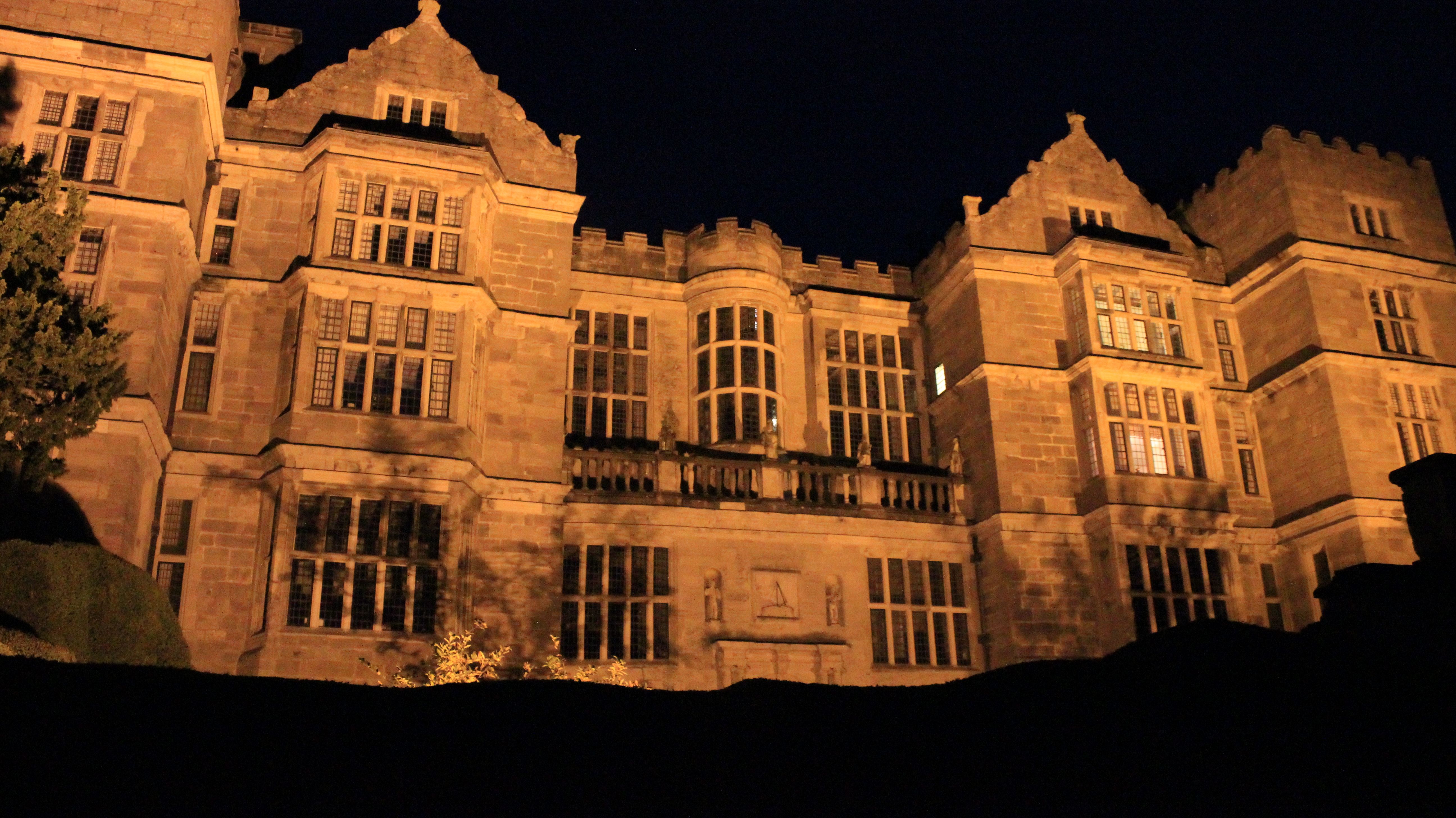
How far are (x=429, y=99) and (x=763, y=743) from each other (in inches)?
655

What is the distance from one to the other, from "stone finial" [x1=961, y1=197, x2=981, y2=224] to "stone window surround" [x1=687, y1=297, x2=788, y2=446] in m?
4.34

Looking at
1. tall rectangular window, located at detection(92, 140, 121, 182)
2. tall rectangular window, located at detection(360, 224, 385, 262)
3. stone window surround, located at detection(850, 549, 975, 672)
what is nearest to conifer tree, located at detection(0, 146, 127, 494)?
tall rectangular window, located at detection(92, 140, 121, 182)

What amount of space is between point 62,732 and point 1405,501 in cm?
1538

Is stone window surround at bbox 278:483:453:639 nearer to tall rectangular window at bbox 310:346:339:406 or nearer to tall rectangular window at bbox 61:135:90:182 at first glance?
tall rectangular window at bbox 310:346:339:406

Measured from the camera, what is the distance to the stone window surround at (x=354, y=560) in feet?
64.5

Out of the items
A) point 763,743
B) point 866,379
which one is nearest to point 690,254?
point 866,379

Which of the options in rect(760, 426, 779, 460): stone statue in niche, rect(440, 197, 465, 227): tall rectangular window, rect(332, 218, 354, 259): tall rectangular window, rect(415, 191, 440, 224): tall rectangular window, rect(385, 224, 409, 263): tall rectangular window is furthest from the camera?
rect(760, 426, 779, 460): stone statue in niche

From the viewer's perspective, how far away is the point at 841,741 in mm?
11695

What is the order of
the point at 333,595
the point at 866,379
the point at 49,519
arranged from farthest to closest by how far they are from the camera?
the point at 866,379 → the point at 333,595 → the point at 49,519

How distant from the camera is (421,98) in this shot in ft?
79.4

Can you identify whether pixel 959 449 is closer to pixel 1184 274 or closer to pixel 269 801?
pixel 1184 274

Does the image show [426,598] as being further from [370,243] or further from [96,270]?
[96,270]

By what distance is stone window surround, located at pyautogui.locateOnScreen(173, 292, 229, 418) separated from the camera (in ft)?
69.5

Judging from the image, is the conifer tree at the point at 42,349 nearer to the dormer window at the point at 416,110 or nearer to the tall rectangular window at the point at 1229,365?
the dormer window at the point at 416,110
